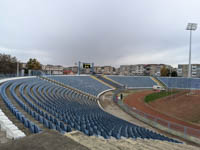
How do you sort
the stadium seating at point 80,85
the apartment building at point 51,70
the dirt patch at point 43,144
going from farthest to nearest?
the apartment building at point 51,70 → the stadium seating at point 80,85 → the dirt patch at point 43,144

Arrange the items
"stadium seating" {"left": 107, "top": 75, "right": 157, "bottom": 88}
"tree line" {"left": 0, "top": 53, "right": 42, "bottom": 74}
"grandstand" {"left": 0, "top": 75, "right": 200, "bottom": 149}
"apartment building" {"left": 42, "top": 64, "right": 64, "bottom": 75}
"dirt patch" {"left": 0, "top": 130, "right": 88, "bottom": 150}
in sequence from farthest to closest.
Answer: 1. "stadium seating" {"left": 107, "top": 75, "right": 157, "bottom": 88}
2. "apartment building" {"left": 42, "top": 64, "right": 64, "bottom": 75}
3. "tree line" {"left": 0, "top": 53, "right": 42, "bottom": 74}
4. "grandstand" {"left": 0, "top": 75, "right": 200, "bottom": 149}
5. "dirt patch" {"left": 0, "top": 130, "right": 88, "bottom": 150}

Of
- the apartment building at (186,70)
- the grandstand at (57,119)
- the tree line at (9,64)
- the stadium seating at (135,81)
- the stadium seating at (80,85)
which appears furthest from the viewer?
the apartment building at (186,70)

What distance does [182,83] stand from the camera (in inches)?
1781

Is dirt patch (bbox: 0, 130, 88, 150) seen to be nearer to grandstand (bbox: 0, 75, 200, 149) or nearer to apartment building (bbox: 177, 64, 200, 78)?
grandstand (bbox: 0, 75, 200, 149)

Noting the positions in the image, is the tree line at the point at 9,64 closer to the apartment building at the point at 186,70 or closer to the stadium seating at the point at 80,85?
the stadium seating at the point at 80,85

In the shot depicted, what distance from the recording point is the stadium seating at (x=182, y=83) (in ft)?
140

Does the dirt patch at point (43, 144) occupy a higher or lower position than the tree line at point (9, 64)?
lower

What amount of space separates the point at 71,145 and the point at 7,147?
1258mm

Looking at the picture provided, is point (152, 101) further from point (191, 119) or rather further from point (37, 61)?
point (37, 61)

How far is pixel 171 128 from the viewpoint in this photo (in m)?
12.6

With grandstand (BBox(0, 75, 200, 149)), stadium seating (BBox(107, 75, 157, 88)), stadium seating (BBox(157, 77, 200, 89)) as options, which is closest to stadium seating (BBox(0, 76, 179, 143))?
grandstand (BBox(0, 75, 200, 149))

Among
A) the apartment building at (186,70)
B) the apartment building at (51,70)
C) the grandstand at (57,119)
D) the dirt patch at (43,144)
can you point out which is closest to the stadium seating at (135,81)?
the apartment building at (51,70)

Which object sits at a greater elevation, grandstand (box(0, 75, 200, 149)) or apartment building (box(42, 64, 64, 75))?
apartment building (box(42, 64, 64, 75))

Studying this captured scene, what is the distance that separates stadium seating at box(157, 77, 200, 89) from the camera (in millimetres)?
42719
